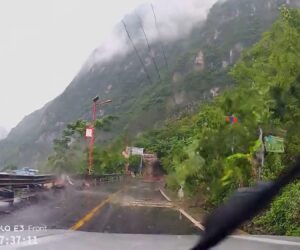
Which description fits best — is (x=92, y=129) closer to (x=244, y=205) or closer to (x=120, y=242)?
(x=120, y=242)

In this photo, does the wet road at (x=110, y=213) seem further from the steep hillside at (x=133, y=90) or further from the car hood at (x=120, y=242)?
the steep hillside at (x=133, y=90)

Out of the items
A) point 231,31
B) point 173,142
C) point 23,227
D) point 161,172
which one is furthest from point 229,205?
point 231,31

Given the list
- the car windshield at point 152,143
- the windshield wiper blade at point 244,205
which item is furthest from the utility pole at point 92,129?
the windshield wiper blade at point 244,205

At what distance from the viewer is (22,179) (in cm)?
1258

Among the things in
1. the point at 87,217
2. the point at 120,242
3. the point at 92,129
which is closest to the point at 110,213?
the point at 87,217

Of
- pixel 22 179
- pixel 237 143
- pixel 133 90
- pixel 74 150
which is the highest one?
pixel 133 90

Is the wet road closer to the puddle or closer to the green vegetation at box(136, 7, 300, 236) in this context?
the puddle

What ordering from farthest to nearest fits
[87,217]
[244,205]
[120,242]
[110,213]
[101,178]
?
1. [101,178]
2. [110,213]
3. [87,217]
4. [120,242]
5. [244,205]

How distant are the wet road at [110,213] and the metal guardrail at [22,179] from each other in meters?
0.47

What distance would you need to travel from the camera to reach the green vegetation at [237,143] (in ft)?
28.1

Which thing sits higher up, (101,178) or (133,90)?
(133,90)

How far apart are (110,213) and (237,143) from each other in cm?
277

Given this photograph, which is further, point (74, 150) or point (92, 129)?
point (74, 150)

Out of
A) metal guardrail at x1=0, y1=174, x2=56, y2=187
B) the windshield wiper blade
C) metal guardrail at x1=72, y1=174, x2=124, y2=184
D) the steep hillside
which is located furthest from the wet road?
the windshield wiper blade
